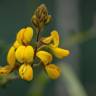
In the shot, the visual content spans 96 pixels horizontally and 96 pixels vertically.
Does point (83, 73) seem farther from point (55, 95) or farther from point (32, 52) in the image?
point (32, 52)

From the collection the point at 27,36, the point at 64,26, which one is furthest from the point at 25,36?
the point at 64,26

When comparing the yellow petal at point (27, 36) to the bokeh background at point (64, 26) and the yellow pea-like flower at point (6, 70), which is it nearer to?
the yellow pea-like flower at point (6, 70)

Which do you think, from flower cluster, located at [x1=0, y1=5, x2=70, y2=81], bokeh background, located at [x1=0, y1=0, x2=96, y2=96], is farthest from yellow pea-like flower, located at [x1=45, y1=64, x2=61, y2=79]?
bokeh background, located at [x1=0, y1=0, x2=96, y2=96]

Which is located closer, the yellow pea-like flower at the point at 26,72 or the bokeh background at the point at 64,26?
the yellow pea-like flower at the point at 26,72

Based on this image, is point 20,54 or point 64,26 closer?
point 20,54

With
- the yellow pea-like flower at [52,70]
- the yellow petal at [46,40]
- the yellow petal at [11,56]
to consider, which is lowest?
the yellow pea-like flower at [52,70]

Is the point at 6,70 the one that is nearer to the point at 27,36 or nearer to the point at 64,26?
the point at 27,36

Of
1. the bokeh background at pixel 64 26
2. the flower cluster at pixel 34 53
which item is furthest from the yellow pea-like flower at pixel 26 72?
the bokeh background at pixel 64 26
